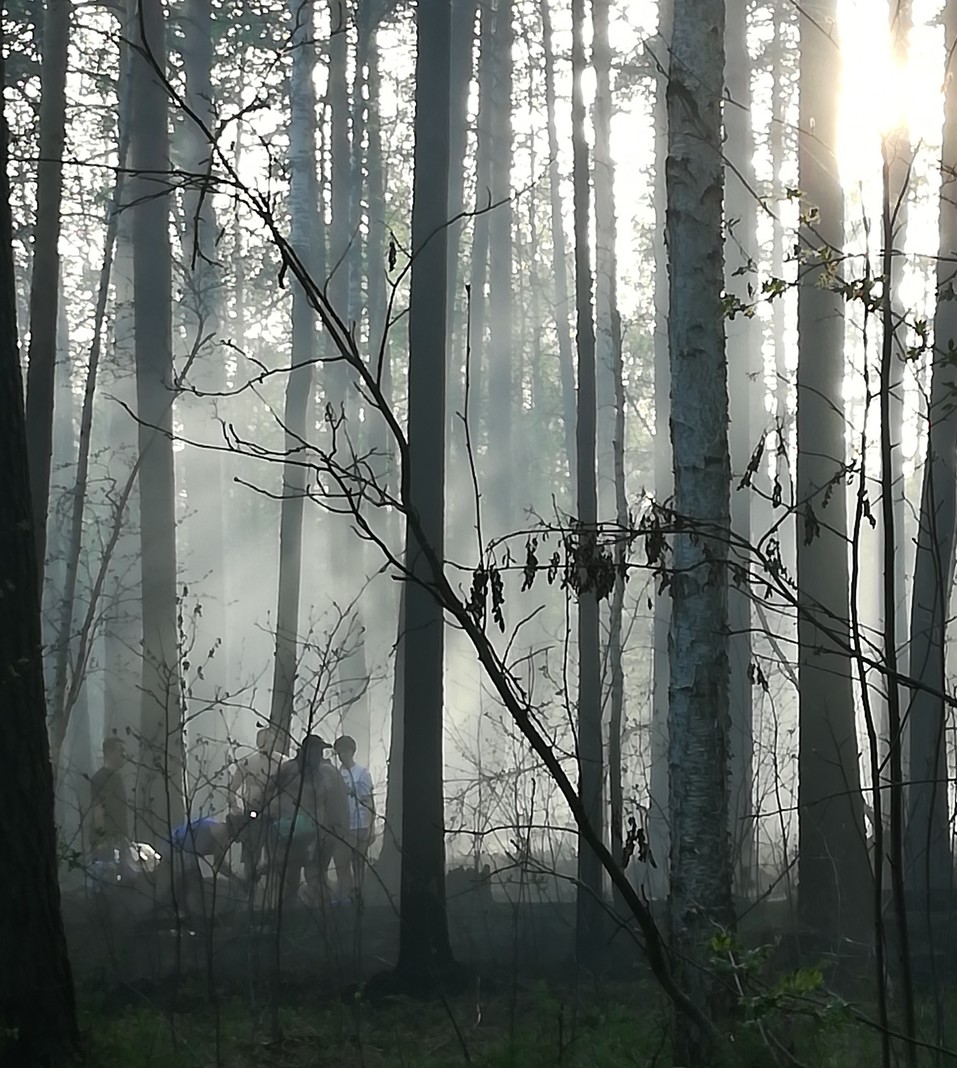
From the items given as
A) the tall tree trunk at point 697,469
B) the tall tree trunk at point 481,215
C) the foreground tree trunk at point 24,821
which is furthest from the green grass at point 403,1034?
the tall tree trunk at point 481,215

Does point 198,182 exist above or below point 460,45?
below

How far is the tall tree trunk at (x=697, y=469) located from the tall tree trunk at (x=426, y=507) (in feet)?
10.3

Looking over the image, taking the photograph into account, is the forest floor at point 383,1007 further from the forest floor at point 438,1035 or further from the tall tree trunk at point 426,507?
the tall tree trunk at point 426,507

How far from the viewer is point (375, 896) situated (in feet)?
44.1

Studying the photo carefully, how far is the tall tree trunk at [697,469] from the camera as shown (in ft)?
20.3

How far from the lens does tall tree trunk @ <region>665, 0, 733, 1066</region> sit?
618cm

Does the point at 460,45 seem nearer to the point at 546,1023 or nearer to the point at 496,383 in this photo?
the point at 496,383

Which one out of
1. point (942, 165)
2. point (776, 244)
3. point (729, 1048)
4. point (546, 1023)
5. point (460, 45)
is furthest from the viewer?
point (776, 244)

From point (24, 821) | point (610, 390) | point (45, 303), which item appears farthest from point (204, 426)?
point (24, 821)

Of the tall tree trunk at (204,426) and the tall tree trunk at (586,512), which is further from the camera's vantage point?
the tall tree trunk at (204,426)

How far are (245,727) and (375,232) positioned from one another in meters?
20.1

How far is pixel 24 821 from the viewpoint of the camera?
5.43m

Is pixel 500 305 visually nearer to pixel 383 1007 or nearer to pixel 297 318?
pixel 297 318

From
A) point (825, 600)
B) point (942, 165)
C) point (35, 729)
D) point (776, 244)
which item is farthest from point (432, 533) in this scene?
point (776, 244)
